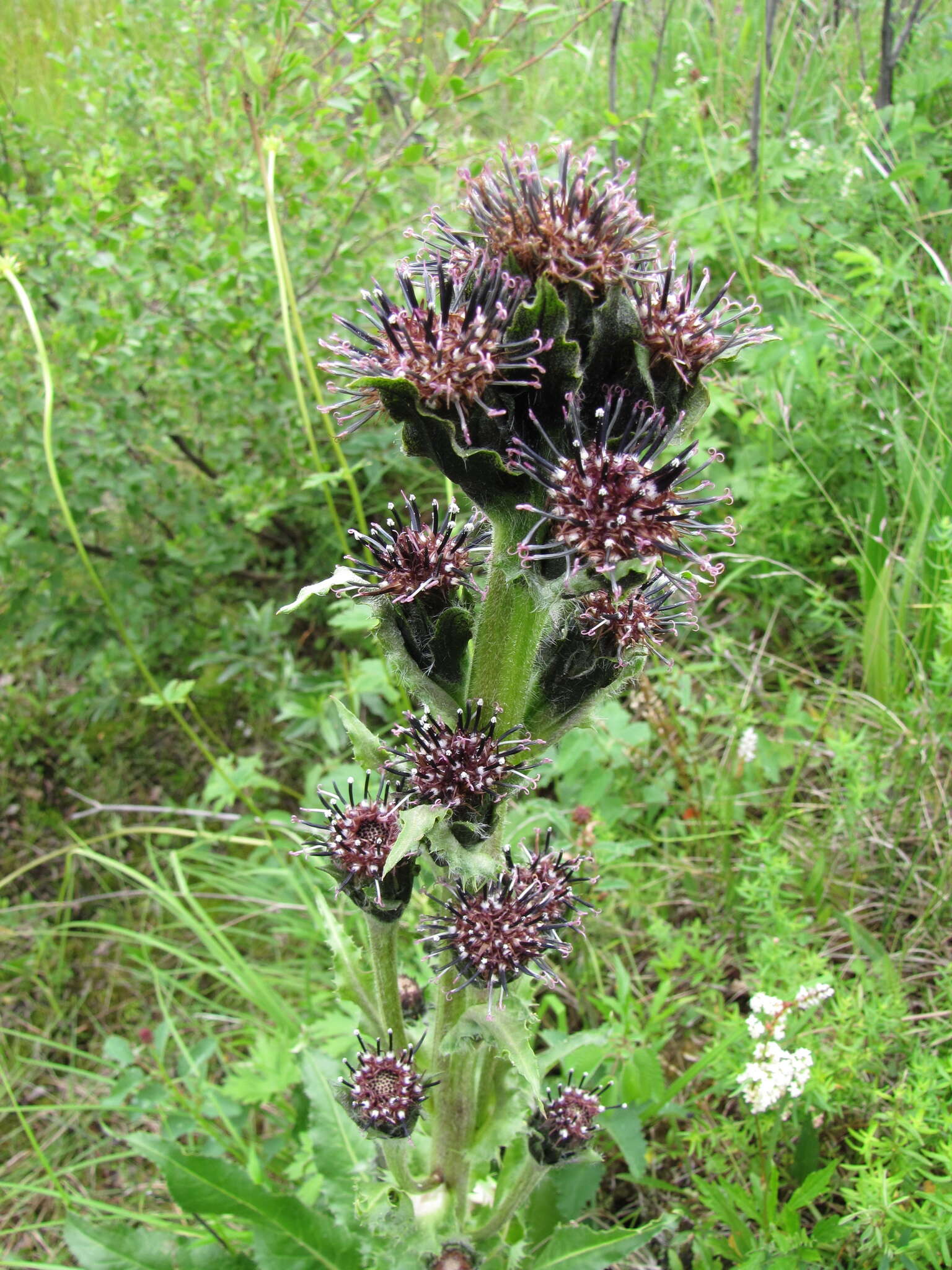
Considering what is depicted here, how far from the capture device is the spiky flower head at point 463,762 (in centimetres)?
183

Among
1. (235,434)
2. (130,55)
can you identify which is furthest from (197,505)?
(130,55)

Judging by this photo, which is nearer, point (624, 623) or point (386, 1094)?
point (624, 623)

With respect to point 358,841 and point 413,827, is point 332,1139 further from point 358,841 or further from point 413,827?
point 413,827

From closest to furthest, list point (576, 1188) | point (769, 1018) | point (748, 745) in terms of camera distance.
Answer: point (769, 1018) < point (576, 1188) < point (748, 745)

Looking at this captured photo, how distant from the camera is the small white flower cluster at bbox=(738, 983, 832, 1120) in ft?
7.29

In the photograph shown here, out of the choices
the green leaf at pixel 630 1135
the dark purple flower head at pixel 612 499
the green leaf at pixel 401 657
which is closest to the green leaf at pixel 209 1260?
the green leaf at pixel 630 1135

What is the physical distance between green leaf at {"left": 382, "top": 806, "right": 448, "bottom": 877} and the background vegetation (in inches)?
50.3

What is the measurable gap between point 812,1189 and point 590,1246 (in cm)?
66

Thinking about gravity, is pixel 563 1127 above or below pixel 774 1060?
below

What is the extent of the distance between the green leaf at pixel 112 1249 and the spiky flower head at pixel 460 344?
275 centimetres

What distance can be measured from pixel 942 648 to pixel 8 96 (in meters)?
5.74

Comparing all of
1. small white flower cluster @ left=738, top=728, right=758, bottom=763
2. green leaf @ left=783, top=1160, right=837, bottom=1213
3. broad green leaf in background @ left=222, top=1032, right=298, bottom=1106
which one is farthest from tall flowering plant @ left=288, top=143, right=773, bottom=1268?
small white flower cluster @ left=738, top=728, right=758, bottom=763

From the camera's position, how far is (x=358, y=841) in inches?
82.9

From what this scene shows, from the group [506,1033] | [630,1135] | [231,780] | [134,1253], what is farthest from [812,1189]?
[231,780]
